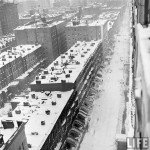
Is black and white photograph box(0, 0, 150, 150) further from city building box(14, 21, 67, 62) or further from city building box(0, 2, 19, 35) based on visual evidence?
city building box(0, 2, 19, 35)

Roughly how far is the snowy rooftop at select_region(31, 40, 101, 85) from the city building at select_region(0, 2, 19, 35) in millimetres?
71609

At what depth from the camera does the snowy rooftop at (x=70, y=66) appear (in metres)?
62.1

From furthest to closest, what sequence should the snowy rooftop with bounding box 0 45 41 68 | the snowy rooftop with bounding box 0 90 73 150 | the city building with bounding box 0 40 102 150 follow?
the snowy rooftop with bounding box 0 45 41 68
the city building with bounding box 0 40 102 150
the snowy rooftop with bounding box 0 90 73 150

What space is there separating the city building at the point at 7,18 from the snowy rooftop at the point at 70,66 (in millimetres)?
71609

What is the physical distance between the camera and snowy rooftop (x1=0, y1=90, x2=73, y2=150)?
135ft

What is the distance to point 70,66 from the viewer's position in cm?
7094

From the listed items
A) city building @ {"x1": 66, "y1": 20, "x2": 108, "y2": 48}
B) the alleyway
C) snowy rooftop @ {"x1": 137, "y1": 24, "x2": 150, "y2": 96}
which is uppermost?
snowy rooftop @ {"x1": 137, "y1": 24, "x2": 150, "y2": 96}

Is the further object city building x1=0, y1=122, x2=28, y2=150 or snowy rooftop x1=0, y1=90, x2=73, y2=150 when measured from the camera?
snowy rooftop x1=0, y1=90, x2=73, y2=150

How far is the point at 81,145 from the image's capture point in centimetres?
5362

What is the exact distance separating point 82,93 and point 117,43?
3186 inches

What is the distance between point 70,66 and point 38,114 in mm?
24404

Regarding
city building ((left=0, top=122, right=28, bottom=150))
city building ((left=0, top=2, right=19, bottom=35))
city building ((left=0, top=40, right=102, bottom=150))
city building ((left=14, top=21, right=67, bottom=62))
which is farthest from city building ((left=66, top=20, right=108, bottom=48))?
city building ((left=0, top=122, right=28, bottom=150))

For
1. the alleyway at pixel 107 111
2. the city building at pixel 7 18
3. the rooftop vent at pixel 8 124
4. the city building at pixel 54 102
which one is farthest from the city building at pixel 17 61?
the city building at pixel 7 18

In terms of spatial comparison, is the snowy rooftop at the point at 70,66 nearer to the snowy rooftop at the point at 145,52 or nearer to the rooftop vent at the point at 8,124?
the rooftop vent at the point at 8,124
